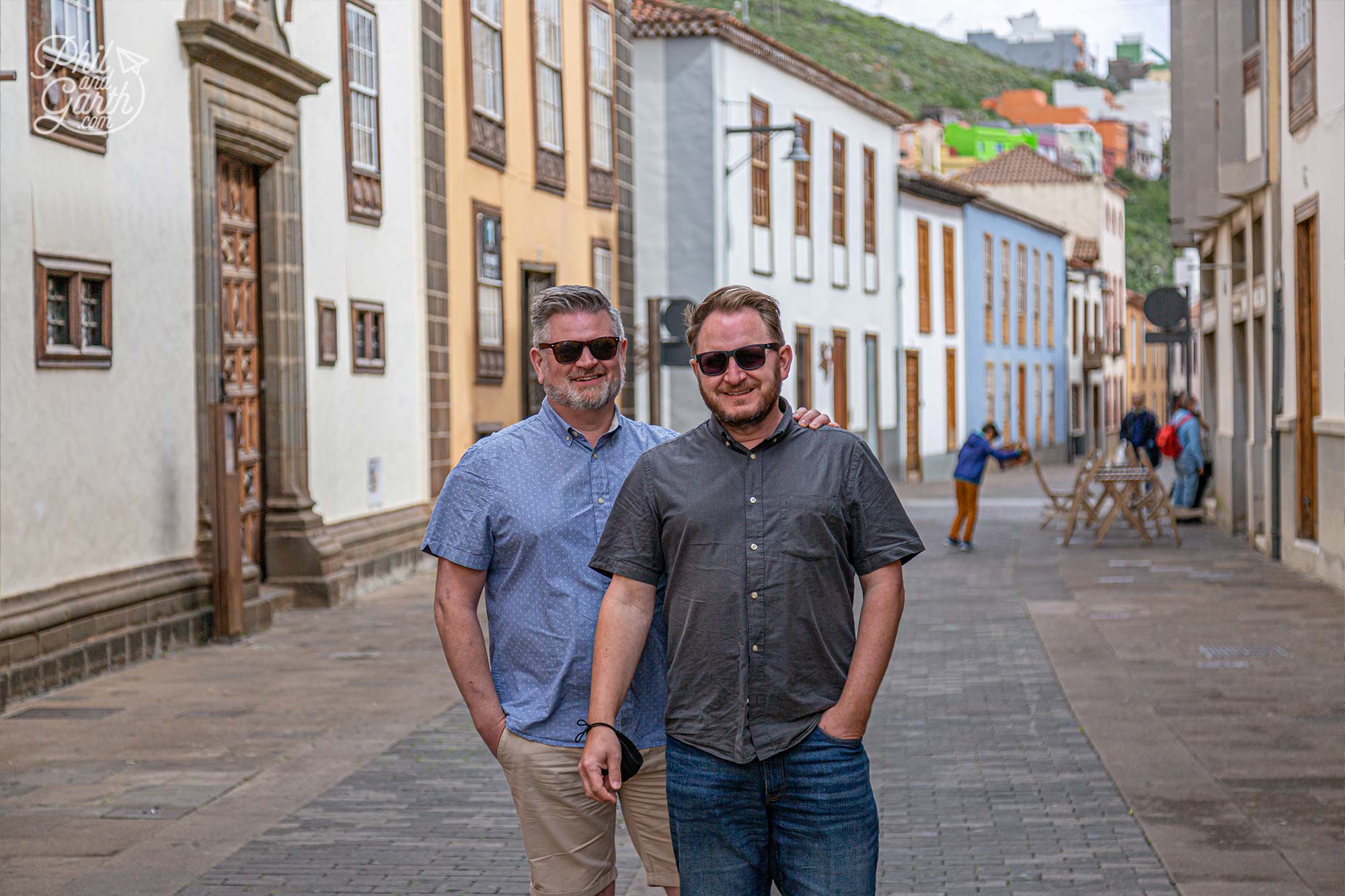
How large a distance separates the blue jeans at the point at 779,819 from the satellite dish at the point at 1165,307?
59.1ft

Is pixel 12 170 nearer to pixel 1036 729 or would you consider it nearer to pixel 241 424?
pixel 241 424

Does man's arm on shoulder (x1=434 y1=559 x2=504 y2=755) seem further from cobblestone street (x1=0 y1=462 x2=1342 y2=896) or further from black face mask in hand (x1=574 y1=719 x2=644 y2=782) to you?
cobblestone street (x1=0 y1=462 x2=1342 y2=896)

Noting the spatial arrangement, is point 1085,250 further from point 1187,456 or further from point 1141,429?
point 1187,456

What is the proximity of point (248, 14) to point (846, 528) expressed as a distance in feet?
34.5

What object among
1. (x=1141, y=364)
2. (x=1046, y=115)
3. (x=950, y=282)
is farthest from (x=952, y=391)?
(x=1046, y=115)

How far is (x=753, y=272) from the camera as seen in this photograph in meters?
30.8

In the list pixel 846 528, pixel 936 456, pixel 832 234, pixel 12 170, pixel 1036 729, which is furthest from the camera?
pixel 936 456

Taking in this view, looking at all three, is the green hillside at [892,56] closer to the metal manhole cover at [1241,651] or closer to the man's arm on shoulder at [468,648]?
the metal manhole cover at [1241,651]

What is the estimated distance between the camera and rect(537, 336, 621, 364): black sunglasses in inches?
155

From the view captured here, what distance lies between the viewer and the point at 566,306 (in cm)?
396

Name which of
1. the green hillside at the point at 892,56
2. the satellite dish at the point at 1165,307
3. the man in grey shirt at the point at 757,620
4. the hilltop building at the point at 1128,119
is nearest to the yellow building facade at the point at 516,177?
the satellite dish at the point at 1165,307

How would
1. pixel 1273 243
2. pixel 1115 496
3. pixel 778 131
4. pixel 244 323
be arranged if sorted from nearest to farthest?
pixel 244 323
pixel 1273 243
pixel 1115 496
pixel 778 131

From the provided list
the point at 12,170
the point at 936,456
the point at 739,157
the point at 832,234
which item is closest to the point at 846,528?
the point at 12,170

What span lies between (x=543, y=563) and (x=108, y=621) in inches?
289
